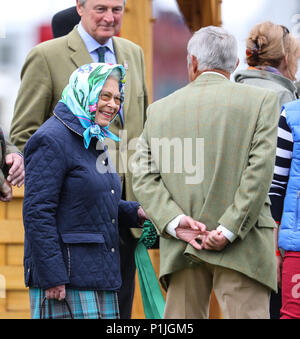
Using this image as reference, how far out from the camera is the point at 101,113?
357 centimetres

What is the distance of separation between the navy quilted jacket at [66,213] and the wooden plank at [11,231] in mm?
1286

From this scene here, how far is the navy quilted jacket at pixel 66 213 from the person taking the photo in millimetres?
3305

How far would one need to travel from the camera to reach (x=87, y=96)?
137 inches

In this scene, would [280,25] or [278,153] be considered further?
[280,25]

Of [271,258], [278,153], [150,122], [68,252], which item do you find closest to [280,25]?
[278,153]

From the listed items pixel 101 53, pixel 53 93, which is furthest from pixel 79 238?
pixel 101 53

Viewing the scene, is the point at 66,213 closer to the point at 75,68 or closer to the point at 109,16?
the point at 75,68

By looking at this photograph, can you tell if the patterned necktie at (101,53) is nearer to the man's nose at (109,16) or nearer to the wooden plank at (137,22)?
the man's nose at (109,16)

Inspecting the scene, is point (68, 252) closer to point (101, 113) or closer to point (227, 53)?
point (101, 113)

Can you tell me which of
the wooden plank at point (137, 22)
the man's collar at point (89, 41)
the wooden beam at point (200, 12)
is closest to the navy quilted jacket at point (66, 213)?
the man's collar at point (89, 41)

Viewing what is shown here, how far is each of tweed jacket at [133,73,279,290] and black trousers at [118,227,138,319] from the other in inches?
27.2

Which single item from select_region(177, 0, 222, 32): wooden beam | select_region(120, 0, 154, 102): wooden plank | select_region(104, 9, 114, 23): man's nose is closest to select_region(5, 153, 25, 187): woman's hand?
select_region(104, 9, 114, 23): man's nose

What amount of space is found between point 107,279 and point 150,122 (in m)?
0.67

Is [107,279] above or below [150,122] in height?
below
